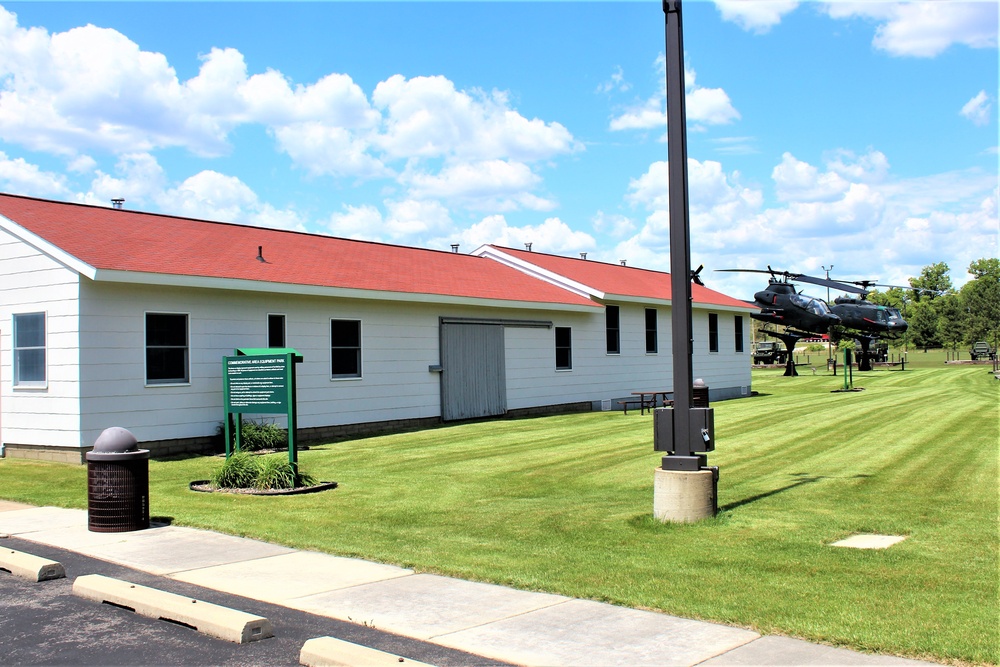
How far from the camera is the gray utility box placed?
31.3ft

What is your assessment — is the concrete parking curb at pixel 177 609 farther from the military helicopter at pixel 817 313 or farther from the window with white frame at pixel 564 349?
the military helicopter at pixel 817 313

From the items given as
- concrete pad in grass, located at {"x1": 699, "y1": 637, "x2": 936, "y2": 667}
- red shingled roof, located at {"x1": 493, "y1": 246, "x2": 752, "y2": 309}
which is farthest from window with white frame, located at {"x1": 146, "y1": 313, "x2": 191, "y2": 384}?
red shingled roof, located at {"x1": 493, "y1": 246, "x2": 752, "y2": 309}

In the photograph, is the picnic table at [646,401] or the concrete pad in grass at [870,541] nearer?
the concrete pad in grass at [870,541]

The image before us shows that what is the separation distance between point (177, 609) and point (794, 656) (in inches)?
167

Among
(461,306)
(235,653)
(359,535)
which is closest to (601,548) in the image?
(359,535)

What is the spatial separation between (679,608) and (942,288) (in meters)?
138

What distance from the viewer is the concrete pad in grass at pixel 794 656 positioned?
17.5 feet

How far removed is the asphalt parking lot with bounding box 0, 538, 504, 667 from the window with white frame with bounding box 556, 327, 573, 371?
816 inches

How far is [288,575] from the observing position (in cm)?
788

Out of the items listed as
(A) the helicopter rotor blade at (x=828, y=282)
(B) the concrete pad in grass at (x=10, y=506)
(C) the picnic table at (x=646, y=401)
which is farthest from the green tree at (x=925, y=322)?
(B) the concrete pad in grass at (x=10, y=506)

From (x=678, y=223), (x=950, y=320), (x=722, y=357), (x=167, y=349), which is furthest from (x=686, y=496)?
(x=950, y=320)

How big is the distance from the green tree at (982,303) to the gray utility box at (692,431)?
83.7m

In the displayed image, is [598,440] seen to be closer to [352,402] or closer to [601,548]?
[352,402]

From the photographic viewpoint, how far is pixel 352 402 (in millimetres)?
20766
